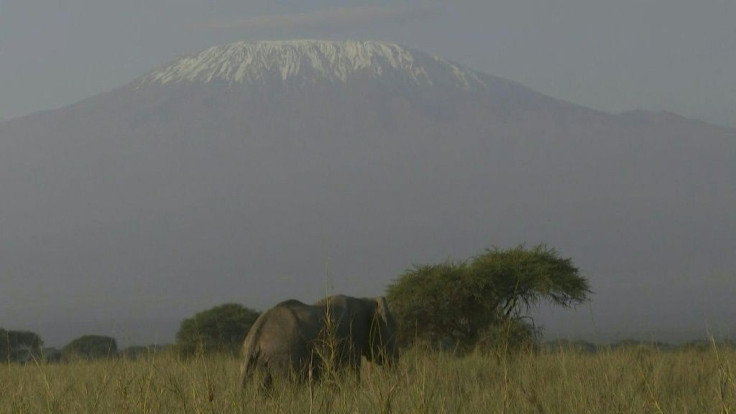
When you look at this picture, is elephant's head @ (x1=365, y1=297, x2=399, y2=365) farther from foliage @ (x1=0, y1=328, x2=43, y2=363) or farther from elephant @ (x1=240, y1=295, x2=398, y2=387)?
foliage @ (x1=0, y1=328, x2=43, y2=363)

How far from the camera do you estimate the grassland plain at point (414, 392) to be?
17.0ft

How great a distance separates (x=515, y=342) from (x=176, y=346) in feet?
26.6

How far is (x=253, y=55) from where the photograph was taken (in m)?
152

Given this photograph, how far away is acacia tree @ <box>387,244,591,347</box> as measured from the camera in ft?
61.1

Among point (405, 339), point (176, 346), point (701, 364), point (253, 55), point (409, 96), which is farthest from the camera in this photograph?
point (253, 55)

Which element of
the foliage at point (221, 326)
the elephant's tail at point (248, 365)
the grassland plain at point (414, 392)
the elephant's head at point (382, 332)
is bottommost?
the grassland plain at point (414, 392)

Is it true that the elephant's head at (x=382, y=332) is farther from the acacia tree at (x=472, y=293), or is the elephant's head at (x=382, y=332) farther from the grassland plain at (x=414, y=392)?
the acacia tree at (x=472, y=293)

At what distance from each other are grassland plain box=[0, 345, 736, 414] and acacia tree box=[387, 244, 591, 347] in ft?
22.9

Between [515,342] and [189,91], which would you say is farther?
[189,91]

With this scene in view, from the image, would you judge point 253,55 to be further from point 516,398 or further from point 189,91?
point 516,398

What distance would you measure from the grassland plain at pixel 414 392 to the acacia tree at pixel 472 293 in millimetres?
6973

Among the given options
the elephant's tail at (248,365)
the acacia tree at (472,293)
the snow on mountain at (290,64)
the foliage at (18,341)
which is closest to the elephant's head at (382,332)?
the elephant's tail at (248,365)

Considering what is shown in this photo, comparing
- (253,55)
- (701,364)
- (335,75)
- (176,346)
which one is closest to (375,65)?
(335,75)

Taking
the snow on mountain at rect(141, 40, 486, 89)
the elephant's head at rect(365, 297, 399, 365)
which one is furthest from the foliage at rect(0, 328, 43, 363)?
the snow on mountain at rect(141, 40, 486, 89)
